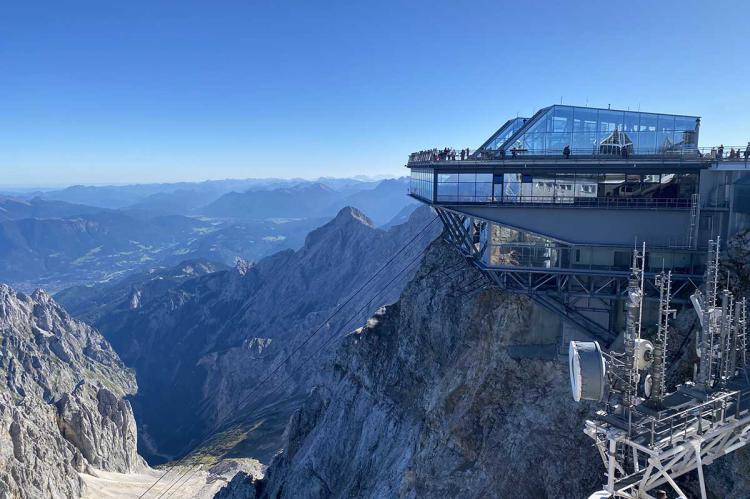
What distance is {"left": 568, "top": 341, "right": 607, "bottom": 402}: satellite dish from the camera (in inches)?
622

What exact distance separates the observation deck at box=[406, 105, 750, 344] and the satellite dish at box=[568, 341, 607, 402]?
18.2 m

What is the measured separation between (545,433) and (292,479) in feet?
116

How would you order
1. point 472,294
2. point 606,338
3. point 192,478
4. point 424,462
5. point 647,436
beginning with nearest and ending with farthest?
point 647,436, point 606,338, point 424,462, point 472,294, point 192,478

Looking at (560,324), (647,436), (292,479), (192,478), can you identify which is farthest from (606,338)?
(192,478)

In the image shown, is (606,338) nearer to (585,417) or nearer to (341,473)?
(585,417)

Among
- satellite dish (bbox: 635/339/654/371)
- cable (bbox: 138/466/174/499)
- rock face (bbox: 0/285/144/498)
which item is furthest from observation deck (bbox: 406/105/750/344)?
cable (bbox: 138/466/174/499)

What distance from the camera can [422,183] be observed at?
4122cm

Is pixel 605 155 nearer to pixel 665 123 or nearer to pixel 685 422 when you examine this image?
pixel 665 123

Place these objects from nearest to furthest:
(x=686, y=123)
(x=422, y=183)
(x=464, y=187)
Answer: (x=464, y=187) → (x=686, y=123) → (x=422, y=183)

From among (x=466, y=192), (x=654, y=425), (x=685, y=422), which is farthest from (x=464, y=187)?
(x=654, y=425)

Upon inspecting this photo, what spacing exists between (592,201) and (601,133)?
5189 mm

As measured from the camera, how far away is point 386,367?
54.4 metres

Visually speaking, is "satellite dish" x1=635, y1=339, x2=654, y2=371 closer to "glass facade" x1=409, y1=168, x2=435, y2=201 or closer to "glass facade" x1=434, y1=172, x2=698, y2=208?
"glass facade" x1=434, y1=172, x2=698, y2=208

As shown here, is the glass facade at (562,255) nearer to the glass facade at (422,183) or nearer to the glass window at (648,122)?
the glass facade at (422,183)
